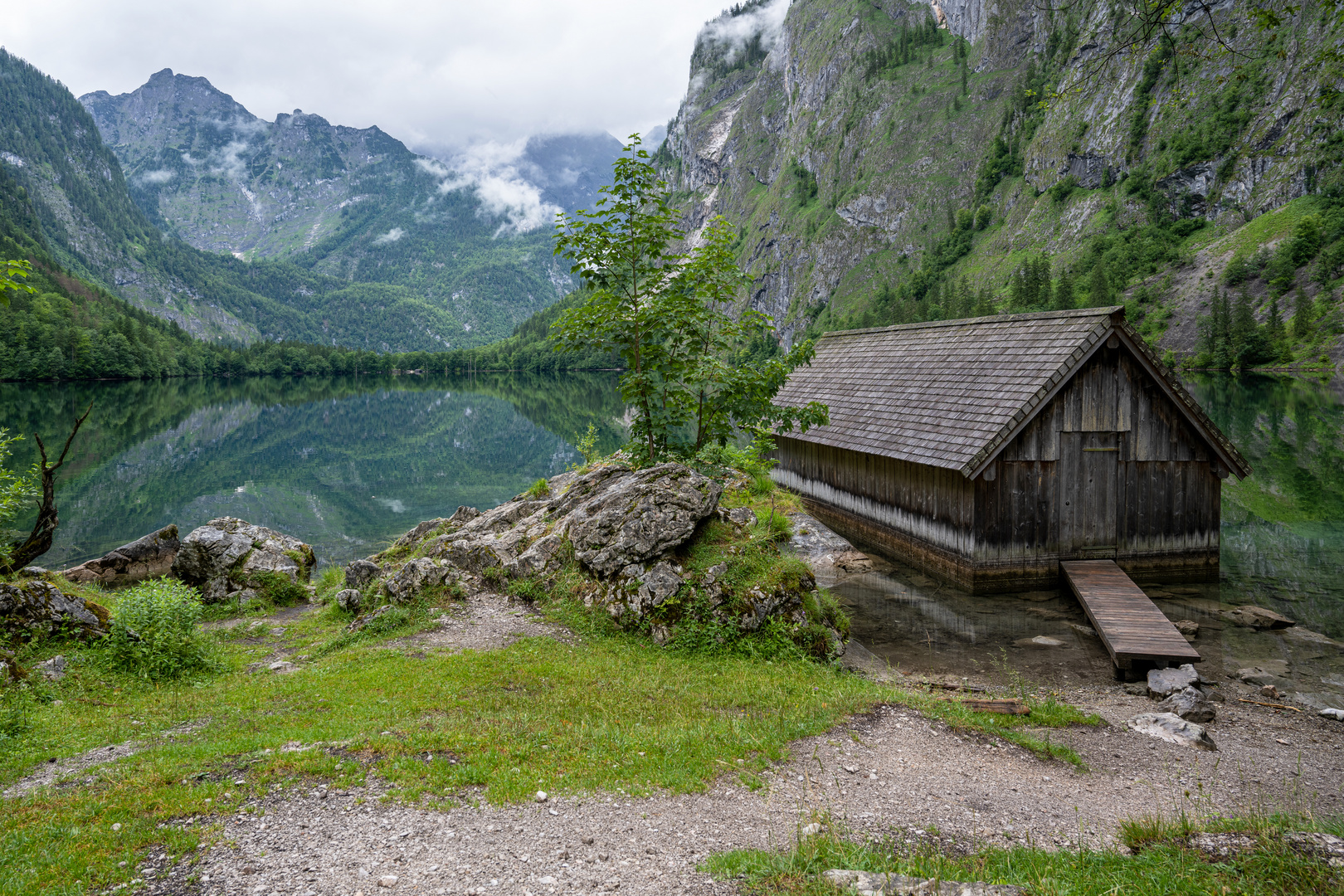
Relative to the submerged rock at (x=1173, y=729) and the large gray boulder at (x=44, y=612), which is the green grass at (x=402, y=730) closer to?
the large gray boulder at (x=44, y=612)

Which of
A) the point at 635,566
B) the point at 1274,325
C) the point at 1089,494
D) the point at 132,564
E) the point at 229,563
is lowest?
the point at 132,564

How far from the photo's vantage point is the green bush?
11.3 metres

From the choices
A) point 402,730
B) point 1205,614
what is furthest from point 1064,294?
point 402,730

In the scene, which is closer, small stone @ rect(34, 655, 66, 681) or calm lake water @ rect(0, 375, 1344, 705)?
small stone @ rect(34, 655, 66, 681)

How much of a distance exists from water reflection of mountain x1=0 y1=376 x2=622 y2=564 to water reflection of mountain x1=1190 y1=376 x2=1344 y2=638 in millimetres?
29077

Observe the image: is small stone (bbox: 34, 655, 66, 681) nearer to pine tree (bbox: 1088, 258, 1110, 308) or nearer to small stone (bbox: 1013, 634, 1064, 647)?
small stone (bbox: 1013, 634, 1064, 647)

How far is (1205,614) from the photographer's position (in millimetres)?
16438

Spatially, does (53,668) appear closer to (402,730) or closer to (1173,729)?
(402,730)

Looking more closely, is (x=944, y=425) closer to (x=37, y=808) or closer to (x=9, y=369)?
(x=37, y=808)

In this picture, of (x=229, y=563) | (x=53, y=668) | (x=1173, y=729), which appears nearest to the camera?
(x=1173, y=729)

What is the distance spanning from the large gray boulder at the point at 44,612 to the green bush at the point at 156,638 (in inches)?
18.5

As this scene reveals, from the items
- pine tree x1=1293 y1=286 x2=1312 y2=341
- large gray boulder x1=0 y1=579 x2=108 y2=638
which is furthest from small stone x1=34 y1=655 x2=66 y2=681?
pine tree x1=1293 y1=286 x2=1312 y2=341

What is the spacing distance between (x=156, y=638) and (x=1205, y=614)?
21733mm

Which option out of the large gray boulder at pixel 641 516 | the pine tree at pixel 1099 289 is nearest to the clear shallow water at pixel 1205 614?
the large gray boulder at pixel 641 516
